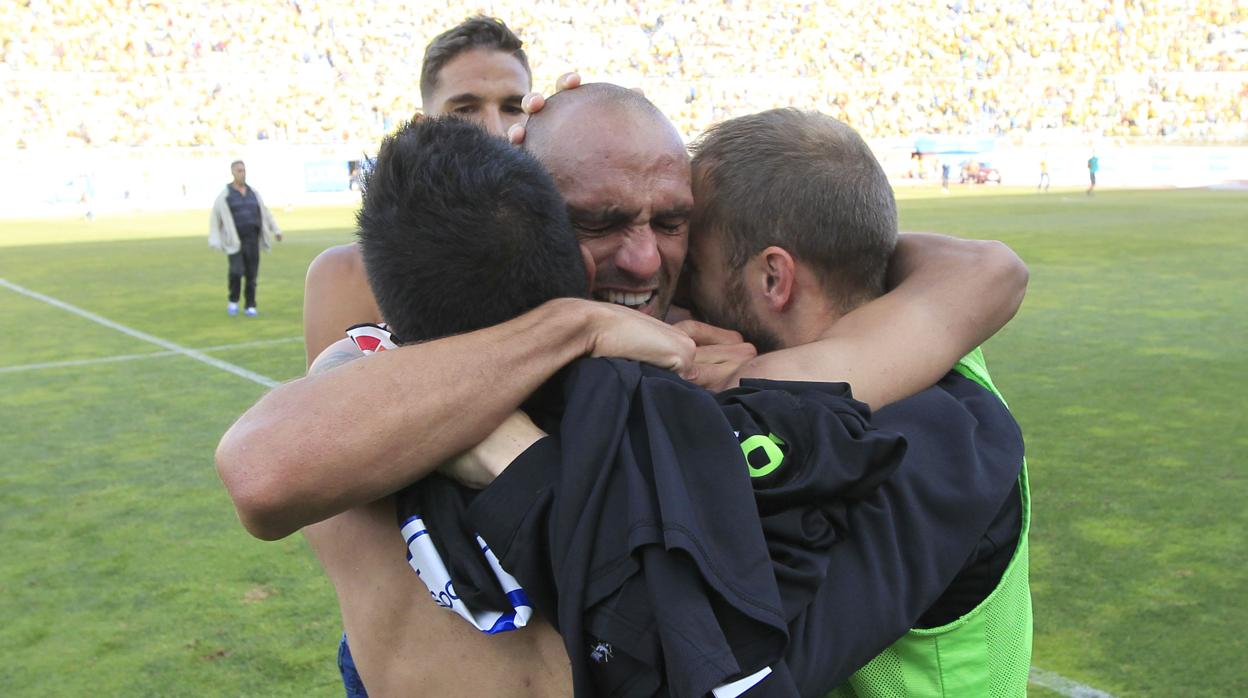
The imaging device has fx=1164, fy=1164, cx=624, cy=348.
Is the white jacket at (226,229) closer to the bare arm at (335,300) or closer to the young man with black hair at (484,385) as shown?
the bare arm at (335,300)

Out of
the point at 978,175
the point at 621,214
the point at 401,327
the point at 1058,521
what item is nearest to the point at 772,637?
the point at 401,327

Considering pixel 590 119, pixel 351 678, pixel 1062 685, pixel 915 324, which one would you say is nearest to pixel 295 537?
pixel 351 678

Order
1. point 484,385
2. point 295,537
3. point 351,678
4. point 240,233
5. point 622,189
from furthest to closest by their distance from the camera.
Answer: point 240,233, point 295,537, point 351,678, point 622,189, point 484,385

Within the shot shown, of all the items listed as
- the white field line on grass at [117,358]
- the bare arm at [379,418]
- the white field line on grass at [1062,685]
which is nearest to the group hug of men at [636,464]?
the bare arm at [379,418]

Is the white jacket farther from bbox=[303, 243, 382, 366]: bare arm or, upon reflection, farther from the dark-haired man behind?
the dark-haired man behind

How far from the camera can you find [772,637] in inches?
47.1

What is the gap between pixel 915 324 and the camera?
1.71 metres

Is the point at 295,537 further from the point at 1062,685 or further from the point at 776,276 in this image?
the point at 776,276

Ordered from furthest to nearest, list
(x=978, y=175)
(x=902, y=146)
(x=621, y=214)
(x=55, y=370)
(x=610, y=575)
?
1. (x=902, y=146)
2. (x=978, y=175)
3. (x=55, y=370)
4. (x=621, y=214)
5. (x=610, y=575)

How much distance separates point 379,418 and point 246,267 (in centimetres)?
1292

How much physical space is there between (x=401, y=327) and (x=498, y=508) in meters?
0.28

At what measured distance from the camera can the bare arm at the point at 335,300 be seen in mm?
3096

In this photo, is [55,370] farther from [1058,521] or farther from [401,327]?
[401,327]

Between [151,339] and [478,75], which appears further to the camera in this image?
[151,339]
